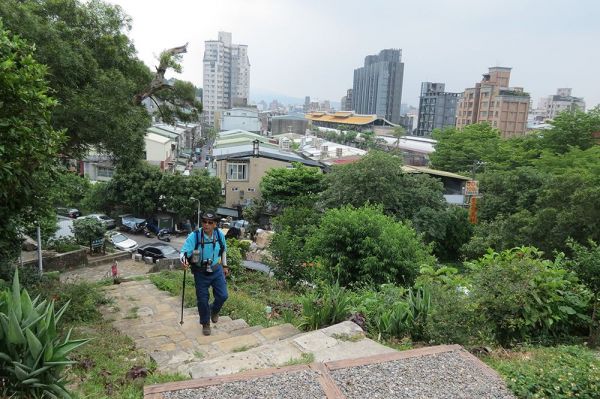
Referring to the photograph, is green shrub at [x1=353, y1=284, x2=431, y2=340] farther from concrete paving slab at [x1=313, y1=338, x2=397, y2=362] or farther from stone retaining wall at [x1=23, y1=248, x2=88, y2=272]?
stone retaining wall at [x1=23, y1=248, x2=88, y2=272]

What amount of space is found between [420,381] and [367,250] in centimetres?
573

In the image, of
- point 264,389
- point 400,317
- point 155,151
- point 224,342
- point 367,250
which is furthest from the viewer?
point 155,151

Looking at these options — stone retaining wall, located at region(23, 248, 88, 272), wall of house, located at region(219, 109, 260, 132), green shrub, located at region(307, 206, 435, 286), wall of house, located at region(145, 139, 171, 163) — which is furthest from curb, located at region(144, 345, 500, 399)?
wall of house, located at region(219, 109, 260, 132)

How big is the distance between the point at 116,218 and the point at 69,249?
17.8 meters

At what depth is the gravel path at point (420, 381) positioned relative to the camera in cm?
367

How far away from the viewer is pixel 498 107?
2901 inches

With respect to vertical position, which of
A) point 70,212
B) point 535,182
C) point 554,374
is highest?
point 535,182

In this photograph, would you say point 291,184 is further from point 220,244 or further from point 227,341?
point 227,341

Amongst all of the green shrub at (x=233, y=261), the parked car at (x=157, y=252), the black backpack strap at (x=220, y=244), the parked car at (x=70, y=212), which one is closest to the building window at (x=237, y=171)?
the parked car at (x=70, y=212)

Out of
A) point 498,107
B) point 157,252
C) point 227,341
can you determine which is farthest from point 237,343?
point 498,107

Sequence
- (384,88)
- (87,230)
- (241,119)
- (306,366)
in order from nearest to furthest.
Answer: (306,366)
(87,230)
(241,119)
(384,88)

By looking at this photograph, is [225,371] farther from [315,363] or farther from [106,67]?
[106,67]

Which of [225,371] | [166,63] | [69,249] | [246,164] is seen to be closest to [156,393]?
[225,371]

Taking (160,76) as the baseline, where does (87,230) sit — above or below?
below
